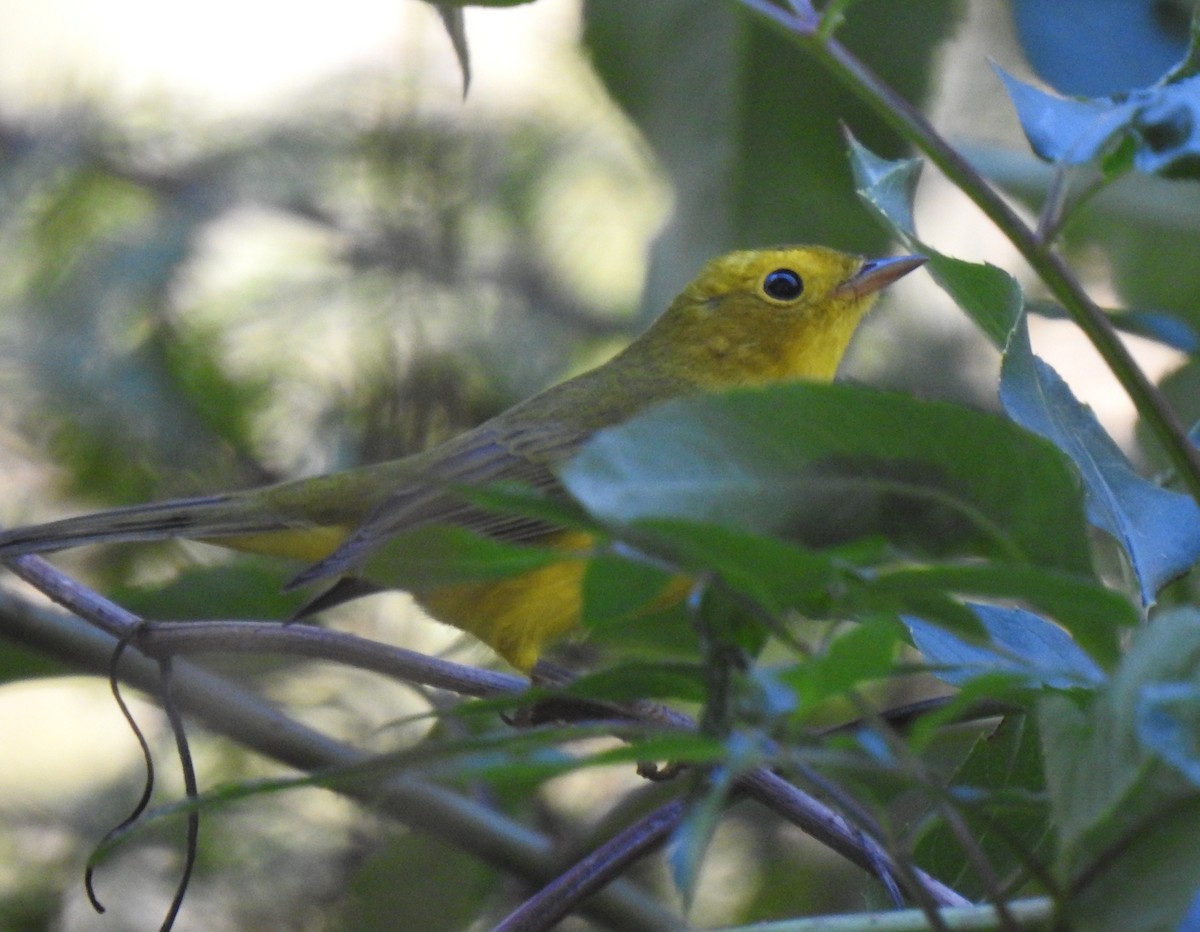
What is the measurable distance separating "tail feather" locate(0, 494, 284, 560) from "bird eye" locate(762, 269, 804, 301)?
127 cm

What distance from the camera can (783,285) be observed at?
3.47 metres

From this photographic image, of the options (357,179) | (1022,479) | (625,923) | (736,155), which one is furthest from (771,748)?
(357,179)

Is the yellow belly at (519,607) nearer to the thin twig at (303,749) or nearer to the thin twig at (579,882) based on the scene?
the thin twig at (303,749)

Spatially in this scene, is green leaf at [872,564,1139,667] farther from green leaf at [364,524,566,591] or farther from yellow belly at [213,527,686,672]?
yellow belly at [213,527,686,672]

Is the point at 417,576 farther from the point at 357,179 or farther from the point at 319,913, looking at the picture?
the point at 357,179

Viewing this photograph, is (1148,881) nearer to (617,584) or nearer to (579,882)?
(617,584)

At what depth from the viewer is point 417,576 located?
983mm

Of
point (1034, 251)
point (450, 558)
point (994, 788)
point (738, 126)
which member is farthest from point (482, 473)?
point (450, 558)

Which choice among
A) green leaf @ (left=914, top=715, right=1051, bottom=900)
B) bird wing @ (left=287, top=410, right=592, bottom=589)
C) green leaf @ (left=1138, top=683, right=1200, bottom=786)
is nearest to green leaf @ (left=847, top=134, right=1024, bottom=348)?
green leaf @ (left=914, top=715, right=1051, bottom=900)

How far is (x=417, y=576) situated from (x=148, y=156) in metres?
2.87

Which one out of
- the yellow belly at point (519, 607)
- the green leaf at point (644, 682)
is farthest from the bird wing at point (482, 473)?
the green leaf at point (644, 682)

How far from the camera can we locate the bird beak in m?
3.19

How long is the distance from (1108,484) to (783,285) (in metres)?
2.08

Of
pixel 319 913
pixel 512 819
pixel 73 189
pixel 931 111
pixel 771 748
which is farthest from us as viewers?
pixel 73 189
